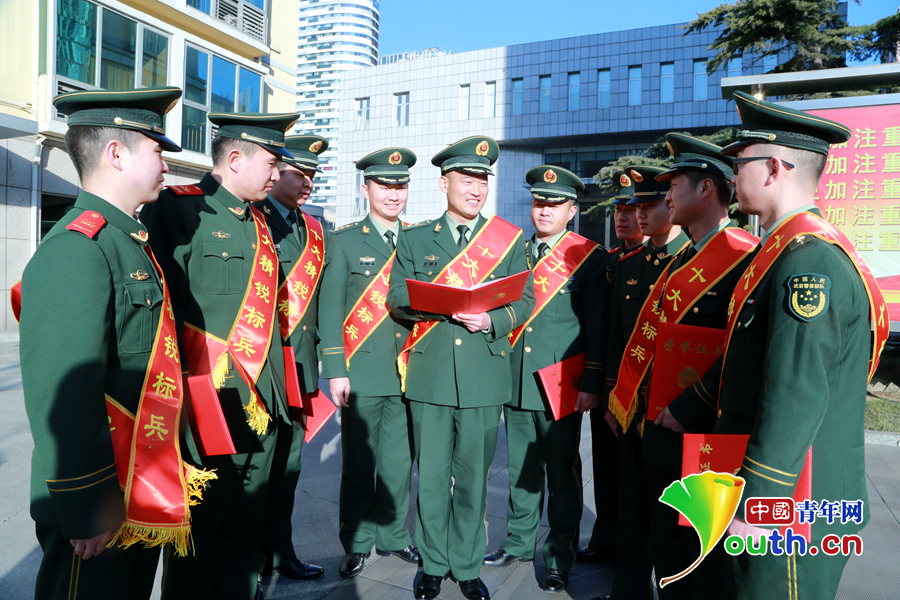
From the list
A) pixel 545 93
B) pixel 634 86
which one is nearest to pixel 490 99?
pixel 545 93

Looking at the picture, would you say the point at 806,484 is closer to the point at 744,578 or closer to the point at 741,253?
the point at 744,578

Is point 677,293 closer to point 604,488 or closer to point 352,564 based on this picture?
point 604,488

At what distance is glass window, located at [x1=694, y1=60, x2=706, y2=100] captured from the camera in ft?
81.3

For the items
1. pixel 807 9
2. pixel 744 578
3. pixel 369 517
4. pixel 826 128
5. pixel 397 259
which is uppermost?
pixel 807 9

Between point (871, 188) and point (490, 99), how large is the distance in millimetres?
25939

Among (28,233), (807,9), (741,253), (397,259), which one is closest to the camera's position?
(741,253)

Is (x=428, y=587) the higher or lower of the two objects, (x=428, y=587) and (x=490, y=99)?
the lower

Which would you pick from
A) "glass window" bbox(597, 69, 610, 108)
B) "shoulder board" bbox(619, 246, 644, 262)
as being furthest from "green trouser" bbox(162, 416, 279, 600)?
"glass window" bbox(597, 69, 610, 108)

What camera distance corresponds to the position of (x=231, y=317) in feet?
8.07

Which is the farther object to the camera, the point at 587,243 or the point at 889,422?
the point at 889,422

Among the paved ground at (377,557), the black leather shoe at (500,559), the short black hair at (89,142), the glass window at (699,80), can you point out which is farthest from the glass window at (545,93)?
the short black hair at (89,142)

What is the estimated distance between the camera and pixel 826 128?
1.84 m

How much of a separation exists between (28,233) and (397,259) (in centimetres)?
1122

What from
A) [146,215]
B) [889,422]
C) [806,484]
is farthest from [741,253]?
[889,422]
